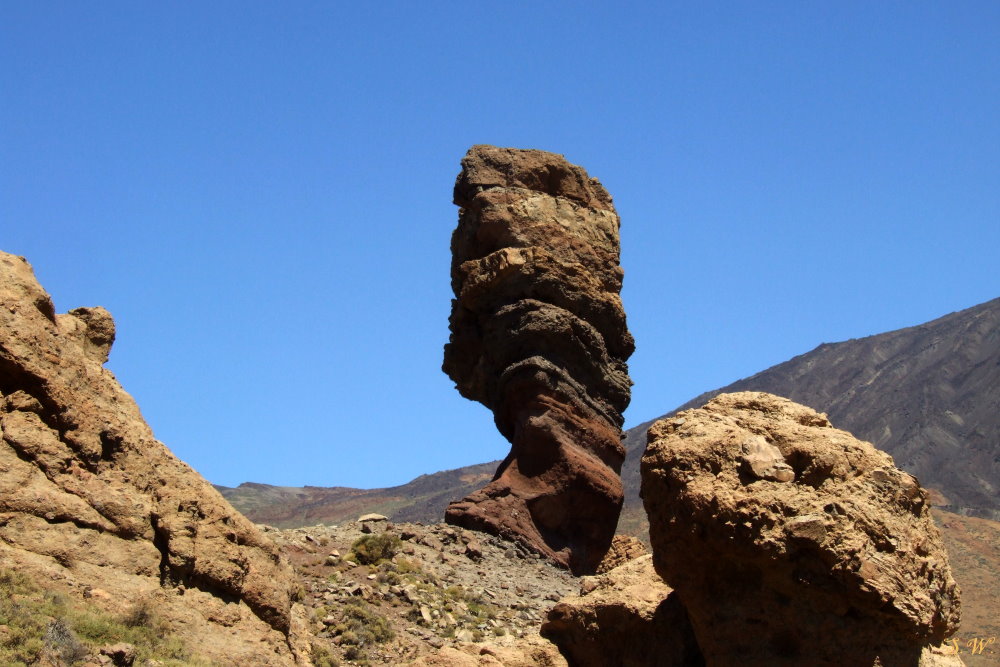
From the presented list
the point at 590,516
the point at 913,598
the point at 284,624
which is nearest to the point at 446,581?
the point at 590,516

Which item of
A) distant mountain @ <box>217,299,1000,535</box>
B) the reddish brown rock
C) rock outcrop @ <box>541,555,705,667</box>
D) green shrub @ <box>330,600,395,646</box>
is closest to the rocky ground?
green shrub @ <box>330,600,395,646</box>

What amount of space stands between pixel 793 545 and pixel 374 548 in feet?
45.7

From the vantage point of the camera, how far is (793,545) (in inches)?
328

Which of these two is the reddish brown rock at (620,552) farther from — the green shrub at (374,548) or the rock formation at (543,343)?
the green shrub at (374,548)

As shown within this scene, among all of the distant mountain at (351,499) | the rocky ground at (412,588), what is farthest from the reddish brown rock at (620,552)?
the distant mountain at (351,499)

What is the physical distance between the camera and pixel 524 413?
25.9 m

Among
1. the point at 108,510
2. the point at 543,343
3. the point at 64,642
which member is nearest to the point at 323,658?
the point at 108,510

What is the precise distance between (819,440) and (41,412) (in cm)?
592

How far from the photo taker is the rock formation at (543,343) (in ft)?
82.0

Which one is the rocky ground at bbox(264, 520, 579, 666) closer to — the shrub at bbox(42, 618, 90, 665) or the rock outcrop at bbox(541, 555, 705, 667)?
the rock outcrop at bbox(541, 555, 705, 667)

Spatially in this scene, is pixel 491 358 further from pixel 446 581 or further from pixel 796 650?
pixel 796 650

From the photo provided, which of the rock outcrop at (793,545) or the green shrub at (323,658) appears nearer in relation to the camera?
the rock outcrop at (793,545)

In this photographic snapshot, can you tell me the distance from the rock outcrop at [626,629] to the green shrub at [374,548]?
11.2 m

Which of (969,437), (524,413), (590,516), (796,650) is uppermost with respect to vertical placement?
(969,437)
